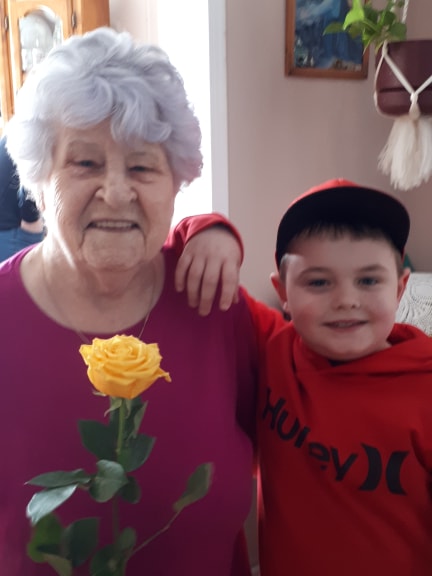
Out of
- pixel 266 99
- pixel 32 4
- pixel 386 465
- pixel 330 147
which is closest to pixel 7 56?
pixel 32 4

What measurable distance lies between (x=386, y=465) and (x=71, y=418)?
0.47m

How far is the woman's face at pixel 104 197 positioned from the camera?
0.85 m

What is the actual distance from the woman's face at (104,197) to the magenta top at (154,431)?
5.4 inches

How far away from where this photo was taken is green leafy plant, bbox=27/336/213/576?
1.60 feet

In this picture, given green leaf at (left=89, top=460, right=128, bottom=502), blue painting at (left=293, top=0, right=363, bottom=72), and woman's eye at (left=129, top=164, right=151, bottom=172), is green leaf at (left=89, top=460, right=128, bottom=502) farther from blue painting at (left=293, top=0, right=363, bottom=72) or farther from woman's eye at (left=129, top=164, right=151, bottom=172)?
blue painting at (left=293, top=0, right=363, bottom=72)

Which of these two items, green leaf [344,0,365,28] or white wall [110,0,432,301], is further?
white wall [110,0,432,301]

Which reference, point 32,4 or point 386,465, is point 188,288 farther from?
point 32,4

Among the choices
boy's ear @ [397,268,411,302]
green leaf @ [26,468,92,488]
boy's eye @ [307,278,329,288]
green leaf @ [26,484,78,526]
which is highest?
boy's eye @ [307,278,329,288]

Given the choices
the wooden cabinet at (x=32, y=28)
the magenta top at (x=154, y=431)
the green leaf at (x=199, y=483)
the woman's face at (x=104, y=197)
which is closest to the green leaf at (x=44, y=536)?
the green leaf at (x=199, y=483)

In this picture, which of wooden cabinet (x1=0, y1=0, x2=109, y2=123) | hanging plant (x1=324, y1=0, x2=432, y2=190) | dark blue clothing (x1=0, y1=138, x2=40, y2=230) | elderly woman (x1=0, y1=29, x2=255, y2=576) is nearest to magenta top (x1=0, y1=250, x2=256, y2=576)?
elderly woman (x1=0, y1=29, x2=255, y2=576)

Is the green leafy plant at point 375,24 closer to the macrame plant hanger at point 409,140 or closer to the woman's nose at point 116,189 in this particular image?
the macrame plant hanger at point 409,140

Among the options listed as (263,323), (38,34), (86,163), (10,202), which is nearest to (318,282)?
(263,323)

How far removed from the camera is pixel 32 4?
6.93 feet

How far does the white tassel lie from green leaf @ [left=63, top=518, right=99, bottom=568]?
1.39m
